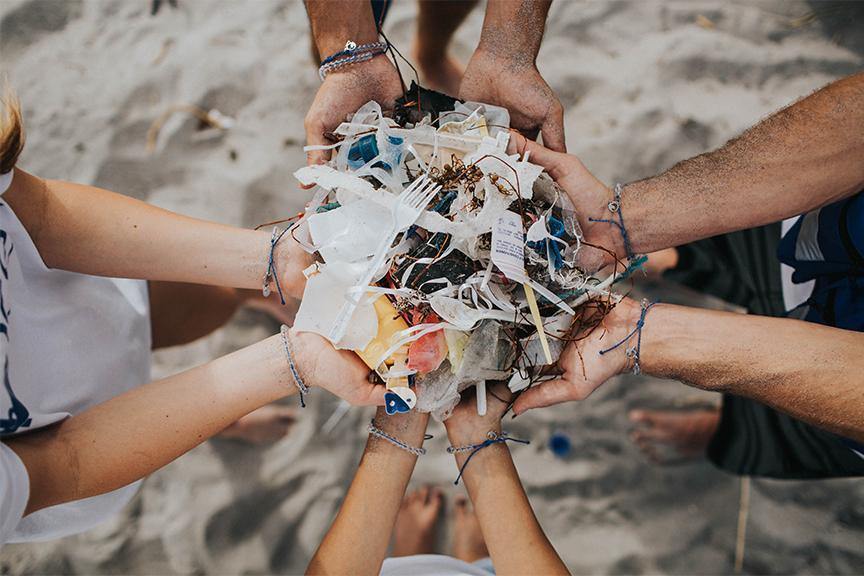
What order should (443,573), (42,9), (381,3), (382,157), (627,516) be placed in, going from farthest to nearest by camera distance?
1. (42,9)
2. (627,516)
3. (381,3)
4. (443,573)
5. (382,157)

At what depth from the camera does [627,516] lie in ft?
7.77

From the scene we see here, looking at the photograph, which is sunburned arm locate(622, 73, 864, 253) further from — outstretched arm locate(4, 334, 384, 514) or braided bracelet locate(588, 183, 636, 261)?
outstretched arm locate(4, 334, 384, 514)

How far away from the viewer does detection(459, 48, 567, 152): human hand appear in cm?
174

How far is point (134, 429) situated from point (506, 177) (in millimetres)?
1024

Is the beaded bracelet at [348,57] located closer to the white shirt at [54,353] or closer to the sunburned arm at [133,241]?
the sunburned arm at [133,241]

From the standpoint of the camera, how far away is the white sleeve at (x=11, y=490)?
3.80 feet

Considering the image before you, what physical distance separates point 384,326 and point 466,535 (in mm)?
1317

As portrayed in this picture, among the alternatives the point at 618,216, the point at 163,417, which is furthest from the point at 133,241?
the point at 618,216

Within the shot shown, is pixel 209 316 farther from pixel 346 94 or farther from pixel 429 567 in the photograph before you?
pixel 429 567

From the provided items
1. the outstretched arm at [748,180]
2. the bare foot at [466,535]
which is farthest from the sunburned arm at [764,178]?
the bare foot at [466,535]

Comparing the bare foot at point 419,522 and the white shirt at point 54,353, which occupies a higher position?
the white shirt at point 54,353

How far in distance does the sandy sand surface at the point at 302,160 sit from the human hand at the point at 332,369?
91 cm

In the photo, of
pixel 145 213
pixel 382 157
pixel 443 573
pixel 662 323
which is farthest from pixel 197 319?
pixel 662 323

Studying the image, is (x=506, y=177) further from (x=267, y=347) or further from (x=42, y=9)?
(x=42, y=9)
